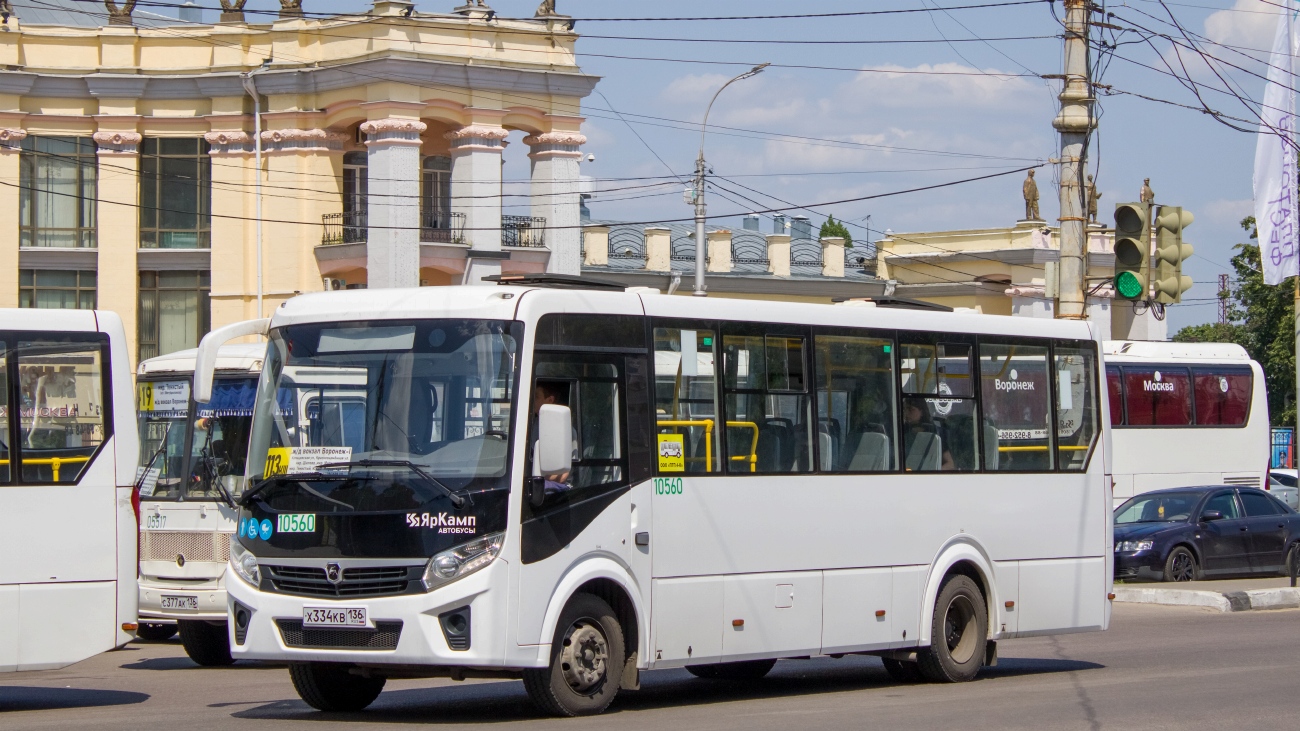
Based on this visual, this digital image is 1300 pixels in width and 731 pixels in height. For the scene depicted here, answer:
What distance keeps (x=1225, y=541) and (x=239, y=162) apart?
27.6 m

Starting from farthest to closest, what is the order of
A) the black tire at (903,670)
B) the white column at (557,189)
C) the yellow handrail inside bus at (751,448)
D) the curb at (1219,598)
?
the white column at (557,189) → the curb at (1219,598) → the black tire at (903,670) → the yellow handrail inside bus at (751,448)

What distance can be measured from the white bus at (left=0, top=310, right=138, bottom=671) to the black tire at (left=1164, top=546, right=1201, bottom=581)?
54.5 feet

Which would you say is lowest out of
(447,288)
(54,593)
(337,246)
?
(54,593)

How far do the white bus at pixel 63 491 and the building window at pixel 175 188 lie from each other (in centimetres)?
3332

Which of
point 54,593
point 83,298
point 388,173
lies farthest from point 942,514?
point 83,298

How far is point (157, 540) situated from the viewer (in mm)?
15836

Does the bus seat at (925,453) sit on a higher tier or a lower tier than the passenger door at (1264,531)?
higher

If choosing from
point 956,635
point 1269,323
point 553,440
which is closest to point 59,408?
point 553,440

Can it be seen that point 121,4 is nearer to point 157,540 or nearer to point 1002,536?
point 157,540

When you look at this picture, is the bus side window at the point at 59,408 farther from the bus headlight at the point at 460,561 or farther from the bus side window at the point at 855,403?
the bus side window at the point at 855,403

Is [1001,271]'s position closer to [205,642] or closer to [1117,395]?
[1117,395]

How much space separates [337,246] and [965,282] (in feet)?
83.0

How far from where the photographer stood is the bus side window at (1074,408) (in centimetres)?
1434

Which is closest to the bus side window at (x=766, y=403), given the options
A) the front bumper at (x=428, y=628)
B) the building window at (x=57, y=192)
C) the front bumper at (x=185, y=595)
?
the front bumper at (x=428, y=628)
